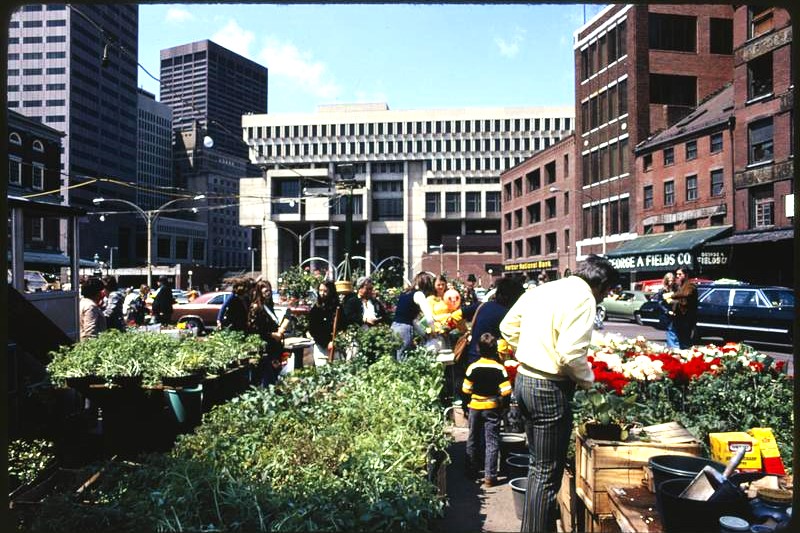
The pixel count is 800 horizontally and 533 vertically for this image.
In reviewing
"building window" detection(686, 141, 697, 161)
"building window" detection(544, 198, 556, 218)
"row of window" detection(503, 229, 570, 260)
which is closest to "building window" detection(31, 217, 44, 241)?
"building window" detection(686, 141, 697, 161)

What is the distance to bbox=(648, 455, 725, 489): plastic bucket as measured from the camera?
349 centimetres

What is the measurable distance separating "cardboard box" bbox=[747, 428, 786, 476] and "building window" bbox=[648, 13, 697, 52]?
144 ft

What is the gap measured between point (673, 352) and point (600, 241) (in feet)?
135

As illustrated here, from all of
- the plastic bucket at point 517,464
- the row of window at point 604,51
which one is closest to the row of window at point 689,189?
the row of window at point 604,51

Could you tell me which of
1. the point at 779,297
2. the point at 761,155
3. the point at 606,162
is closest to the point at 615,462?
the point at 779,297

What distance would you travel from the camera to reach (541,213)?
5934 cm

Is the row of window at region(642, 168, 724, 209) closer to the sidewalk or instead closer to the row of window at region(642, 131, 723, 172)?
the row of window at region(642, 131, 723, 172)

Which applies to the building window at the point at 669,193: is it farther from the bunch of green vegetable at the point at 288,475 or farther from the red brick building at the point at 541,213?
the bunch of green vegetable at the point at 288,475

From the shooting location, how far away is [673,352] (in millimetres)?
7062

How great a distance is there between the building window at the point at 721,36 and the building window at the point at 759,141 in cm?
1451

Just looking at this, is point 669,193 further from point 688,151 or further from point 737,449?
point 737,449

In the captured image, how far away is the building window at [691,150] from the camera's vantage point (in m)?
35.6

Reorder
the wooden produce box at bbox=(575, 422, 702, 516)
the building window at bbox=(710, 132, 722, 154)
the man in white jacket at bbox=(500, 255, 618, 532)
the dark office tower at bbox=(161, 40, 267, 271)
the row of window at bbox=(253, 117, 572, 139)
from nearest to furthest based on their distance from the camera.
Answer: the man in white jacket at bbox=(500, 255, 618, 532) → the wooden produce box at bbox=(575, 422, 702, 516) → the building window at bbox=(710, 132, 722, 154) → the row of window at bbox=(253, 117, 572, 139) → the dark office tower at bbox=(161, 40, 267, 271)

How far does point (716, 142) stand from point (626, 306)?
13.2 m
